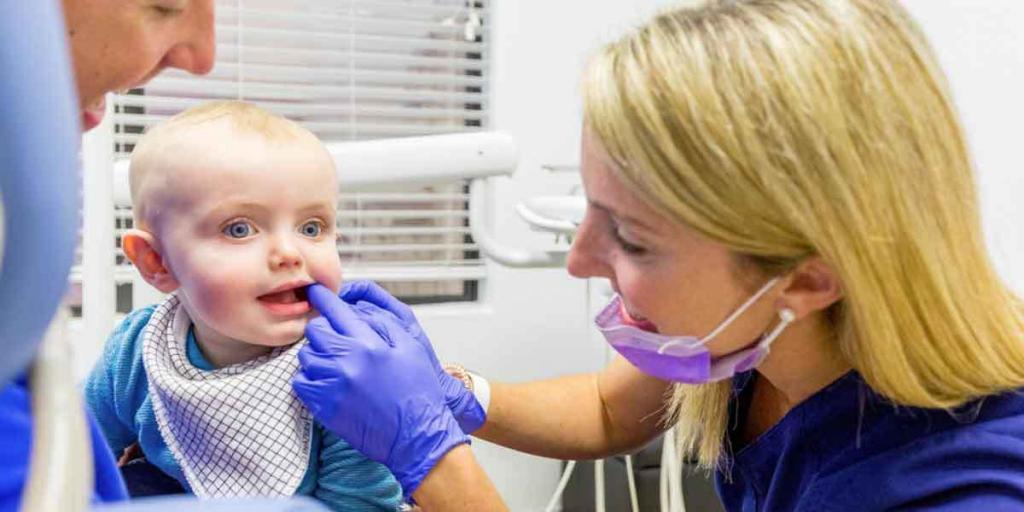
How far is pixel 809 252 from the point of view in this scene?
39.3 inches

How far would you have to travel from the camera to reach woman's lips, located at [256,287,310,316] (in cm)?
118

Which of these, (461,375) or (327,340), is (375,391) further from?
(461,375)

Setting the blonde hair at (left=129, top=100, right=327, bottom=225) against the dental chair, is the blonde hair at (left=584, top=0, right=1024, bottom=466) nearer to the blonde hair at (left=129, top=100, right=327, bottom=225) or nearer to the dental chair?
the blonde hair at (left=129, top=100, right=327, bottom=225)

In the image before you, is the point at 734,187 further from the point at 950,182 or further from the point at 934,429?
the point at 934,429

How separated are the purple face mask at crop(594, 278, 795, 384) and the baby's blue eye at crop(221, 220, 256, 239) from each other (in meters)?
0.46

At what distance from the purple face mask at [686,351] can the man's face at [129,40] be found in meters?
0.62

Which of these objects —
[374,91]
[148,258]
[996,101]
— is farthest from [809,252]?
[374,91]

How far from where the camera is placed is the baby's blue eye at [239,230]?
1156mm

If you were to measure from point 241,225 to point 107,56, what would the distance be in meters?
0.56

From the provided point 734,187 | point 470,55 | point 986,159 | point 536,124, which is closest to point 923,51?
point 734,187

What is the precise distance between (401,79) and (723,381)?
1711mm

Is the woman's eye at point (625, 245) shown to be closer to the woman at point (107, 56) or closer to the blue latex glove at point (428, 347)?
the blue latex glove at point (428, 347)

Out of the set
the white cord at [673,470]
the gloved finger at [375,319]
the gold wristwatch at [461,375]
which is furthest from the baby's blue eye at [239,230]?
the white cord at [673,470]

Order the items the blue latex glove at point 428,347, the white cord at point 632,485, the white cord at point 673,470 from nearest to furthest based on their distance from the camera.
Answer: the blue latex glove at point 428,347, the white cord at point 673,470, the white cord at point 632,485
